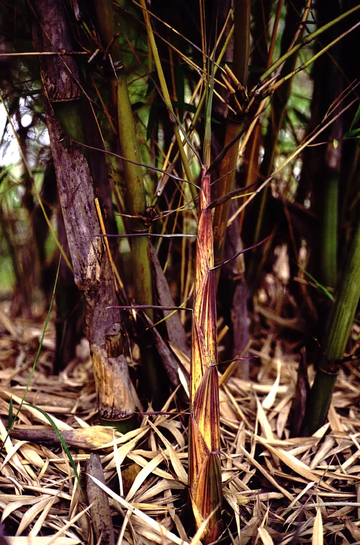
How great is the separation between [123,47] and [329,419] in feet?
2.61

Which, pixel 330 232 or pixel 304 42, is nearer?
pixel 304 42

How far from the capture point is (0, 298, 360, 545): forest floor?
508 millimetres

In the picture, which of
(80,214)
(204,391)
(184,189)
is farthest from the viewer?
(184,189)

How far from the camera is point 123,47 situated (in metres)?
0.81

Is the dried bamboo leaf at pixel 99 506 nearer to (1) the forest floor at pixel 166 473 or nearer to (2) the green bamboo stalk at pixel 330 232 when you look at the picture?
(1) the forest floor at pixel 166 473

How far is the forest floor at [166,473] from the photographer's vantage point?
1.67ft

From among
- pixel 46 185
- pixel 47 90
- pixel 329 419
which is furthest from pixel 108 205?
pixel 329 419

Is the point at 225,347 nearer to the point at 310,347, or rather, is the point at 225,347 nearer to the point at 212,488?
the point at 310,347

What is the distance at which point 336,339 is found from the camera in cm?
64

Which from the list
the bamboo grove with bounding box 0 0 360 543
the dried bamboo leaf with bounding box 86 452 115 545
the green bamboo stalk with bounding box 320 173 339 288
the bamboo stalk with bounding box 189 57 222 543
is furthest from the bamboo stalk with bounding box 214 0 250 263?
Result: the dried bamboo leaf with bounding box 86 452 115 545

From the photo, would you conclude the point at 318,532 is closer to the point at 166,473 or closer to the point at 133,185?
the point at 166,473

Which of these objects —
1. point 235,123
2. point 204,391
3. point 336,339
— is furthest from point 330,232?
point 204,391

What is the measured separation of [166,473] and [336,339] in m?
0.32

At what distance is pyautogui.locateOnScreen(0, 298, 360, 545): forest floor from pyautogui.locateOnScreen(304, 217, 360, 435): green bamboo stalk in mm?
32
